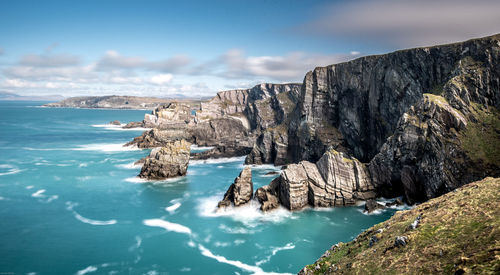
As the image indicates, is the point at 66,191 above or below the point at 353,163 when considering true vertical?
below

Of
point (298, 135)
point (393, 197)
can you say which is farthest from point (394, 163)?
point (298, 135)

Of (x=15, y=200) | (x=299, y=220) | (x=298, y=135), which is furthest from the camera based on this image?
(x=298, y=135)

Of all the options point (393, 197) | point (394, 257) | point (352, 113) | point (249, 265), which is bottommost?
point (249, 265)

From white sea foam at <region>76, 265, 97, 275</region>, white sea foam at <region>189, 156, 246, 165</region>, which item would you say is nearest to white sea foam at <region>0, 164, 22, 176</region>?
white sea foam at <region>189, 156, 246, 165</region>

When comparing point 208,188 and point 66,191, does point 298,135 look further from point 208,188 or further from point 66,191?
point 66,191

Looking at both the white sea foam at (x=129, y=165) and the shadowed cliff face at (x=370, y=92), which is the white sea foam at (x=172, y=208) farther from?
the shadowed cliff face at (x=370, y=92)

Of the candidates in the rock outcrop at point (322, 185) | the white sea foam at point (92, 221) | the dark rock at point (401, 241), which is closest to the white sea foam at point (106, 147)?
the white sea foam at point (92, 221)
